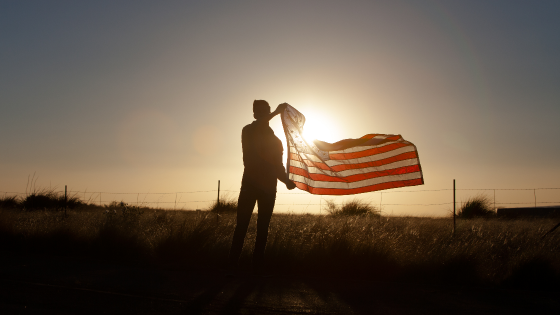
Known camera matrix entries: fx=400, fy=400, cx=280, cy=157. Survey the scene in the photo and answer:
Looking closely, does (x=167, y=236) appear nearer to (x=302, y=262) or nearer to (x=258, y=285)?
(x=302, y=262)

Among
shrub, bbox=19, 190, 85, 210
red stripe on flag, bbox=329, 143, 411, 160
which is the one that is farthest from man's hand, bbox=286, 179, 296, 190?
shrub, bbox=19, 190, 85, 210

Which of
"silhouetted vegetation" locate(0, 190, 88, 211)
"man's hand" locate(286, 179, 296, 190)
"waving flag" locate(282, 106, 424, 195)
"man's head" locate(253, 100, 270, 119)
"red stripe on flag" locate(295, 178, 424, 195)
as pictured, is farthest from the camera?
"silhouetted vegetation" locate(0, 190, 88, 211)

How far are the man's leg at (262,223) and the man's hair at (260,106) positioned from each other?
939 millimetres

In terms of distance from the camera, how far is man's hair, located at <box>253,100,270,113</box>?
4539 millimetres

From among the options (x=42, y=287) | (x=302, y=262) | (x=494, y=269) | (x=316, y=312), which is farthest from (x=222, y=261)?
(x=494, y=269)

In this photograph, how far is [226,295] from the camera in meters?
3.16

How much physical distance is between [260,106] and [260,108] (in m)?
0.02

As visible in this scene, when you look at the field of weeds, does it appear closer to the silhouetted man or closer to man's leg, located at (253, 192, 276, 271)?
man's leg, located at (253, 192, 276, 271)

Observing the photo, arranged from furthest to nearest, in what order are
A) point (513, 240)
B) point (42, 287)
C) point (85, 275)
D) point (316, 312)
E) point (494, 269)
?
point (513, 240) → point (494, 269) → point (85, 275) → point (42, 287) → point (316, 312)

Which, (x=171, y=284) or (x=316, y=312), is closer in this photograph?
(x=316, y=312)

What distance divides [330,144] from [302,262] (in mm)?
1865

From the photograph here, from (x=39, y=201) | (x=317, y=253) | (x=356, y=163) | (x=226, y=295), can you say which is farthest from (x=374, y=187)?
(x=39, y=201)

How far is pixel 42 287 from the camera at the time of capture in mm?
3359

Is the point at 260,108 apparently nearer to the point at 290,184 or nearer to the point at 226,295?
the point at 290,184
